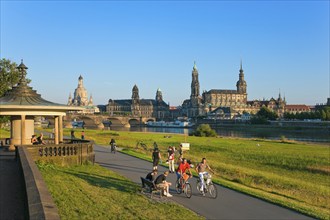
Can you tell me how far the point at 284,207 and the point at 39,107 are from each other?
14.5 metres

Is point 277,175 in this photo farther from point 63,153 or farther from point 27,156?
point 27,156

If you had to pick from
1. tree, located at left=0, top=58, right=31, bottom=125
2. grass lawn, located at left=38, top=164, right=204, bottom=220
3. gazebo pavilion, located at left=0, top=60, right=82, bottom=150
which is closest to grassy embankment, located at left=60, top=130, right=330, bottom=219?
grass lawn, located at left=38, top=164, right=204, bottom=220

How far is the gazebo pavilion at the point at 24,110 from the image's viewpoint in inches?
853

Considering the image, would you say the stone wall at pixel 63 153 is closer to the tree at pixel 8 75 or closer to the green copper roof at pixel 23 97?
the green copper roof at pixel 23 97

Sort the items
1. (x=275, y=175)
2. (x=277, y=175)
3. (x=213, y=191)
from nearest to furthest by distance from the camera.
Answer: (x=213, y=191) → (x=275, y=175) → (x=277, y=175)

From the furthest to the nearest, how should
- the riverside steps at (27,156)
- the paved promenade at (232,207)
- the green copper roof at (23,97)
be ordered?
the green copper roof at (23,97), the paved promenade at (232,207), the riverside steps at (27,156)

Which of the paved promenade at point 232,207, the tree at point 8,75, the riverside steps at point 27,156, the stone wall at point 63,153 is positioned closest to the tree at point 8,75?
the tree at point 8,75

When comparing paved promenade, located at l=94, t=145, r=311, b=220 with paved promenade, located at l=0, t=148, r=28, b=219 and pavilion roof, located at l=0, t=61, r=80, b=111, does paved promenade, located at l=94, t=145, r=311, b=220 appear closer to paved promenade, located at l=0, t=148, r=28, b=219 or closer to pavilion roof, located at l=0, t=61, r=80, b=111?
paved promenade, located at l=0, t=148, r=28, b=219

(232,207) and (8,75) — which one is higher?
(8,75)

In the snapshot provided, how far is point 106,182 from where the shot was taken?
17.1 metres

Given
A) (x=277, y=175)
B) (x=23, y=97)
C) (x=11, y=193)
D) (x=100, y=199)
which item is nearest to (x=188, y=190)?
(x=100, y=199)

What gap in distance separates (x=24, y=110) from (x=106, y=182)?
8026 mm

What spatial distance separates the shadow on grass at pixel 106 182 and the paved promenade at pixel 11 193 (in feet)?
9.25

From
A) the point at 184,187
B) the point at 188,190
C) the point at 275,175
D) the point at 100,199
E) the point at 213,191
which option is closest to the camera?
the point at 100,199
